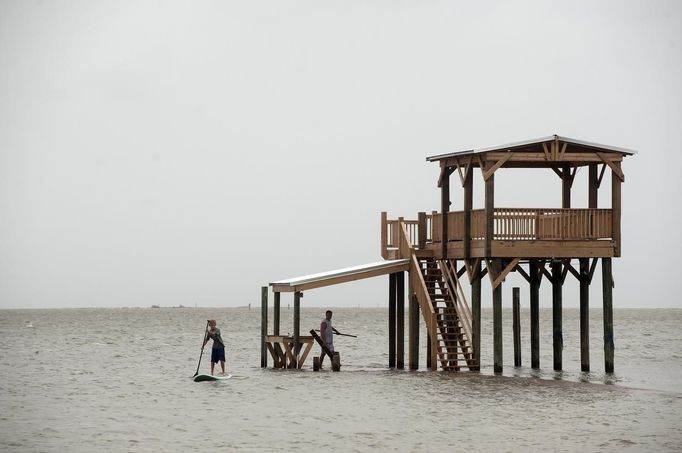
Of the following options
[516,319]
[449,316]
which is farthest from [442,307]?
[516,319]

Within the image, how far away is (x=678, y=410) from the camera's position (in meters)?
29.8

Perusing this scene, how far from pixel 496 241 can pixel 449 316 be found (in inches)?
120

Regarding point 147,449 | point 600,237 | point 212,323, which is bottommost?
point 147,449

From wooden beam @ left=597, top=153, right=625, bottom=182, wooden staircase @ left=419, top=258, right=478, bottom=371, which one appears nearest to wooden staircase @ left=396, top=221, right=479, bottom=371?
wooden staircase @ left=419, top=258, right=478, bottom=371

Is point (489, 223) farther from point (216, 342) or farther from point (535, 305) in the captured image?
point (216, 342)

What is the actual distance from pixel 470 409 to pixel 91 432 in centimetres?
858

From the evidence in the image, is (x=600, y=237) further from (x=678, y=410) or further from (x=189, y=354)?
(x=189, y=354)

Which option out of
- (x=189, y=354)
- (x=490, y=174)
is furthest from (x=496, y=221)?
(x=189, y=354)

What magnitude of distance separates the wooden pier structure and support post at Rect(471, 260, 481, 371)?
3cm

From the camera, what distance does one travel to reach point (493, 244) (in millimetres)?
35062

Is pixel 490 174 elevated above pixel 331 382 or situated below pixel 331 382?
above

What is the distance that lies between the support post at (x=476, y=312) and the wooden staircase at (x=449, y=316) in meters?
0.17

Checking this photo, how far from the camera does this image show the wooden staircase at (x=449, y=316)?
3616 centimetres

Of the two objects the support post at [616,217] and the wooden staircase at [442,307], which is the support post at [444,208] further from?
the support post at [616,217]
